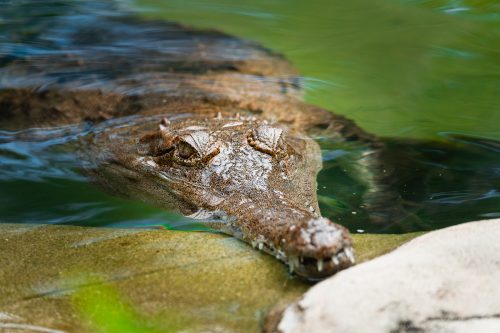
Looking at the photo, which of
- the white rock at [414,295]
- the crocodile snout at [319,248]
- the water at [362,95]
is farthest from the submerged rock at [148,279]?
the water at [362,95]

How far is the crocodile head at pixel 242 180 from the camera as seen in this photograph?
2756 mm

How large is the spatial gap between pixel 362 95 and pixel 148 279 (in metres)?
4.51

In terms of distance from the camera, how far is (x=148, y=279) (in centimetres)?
274

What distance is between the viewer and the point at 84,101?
19.6ft

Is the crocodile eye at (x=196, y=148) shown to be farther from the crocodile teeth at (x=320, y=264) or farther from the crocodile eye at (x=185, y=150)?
the crocodile teeth at (x=320, y=264)

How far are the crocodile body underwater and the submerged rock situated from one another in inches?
6.5

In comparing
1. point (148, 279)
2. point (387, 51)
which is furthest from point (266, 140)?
point (387, 51)

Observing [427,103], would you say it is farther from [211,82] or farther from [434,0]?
[434,0]

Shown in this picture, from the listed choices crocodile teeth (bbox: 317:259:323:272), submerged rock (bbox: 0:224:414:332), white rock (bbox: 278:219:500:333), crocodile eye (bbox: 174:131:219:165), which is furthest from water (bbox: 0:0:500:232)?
crocodile teeth (bbox: 317:259:323:272)

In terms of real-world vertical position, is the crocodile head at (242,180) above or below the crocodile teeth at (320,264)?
below

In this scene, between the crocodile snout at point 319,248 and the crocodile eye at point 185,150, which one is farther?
the crocodile eye at point 185,150

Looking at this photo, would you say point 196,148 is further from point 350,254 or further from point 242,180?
point 350,254

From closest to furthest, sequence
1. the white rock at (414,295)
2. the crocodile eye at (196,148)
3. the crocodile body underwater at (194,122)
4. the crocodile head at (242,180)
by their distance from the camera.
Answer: the white rock at (414,295)
the crocodile head at (242,180)
the crocodile body underwater at (194,122)
the crocodile eye at (196,148)

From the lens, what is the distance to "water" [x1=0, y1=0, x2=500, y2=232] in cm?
416
